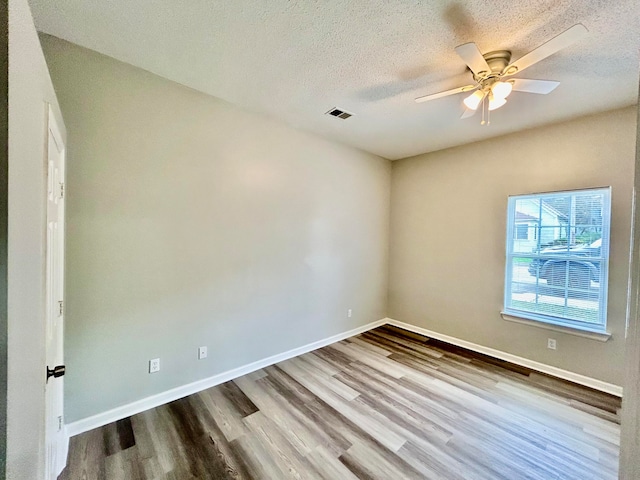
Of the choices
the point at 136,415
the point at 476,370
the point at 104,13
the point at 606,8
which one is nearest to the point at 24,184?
the point at 104,13

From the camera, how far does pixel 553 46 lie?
4.77 ft

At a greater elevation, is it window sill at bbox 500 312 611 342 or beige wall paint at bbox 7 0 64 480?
beige wall paint at bbox 7 0 64 480

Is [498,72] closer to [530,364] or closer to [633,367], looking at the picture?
[633,367]

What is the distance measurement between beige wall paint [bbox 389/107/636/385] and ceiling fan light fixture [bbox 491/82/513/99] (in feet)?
5.13

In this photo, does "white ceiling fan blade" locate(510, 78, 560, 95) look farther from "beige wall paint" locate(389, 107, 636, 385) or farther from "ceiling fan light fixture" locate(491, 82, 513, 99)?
"beige wall paint" locate(389, 107, 636, 385)

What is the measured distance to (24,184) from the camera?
67 centimetres

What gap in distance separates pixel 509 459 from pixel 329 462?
3.99ft

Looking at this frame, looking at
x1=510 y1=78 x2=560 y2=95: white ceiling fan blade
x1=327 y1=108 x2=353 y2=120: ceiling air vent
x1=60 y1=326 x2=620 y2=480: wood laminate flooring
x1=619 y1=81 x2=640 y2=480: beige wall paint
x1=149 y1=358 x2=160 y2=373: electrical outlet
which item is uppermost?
x1=327 y1=108 x2=353 y2=120: ceiling air vent

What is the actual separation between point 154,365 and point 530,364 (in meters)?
3.89

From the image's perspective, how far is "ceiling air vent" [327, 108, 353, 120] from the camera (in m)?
2.69

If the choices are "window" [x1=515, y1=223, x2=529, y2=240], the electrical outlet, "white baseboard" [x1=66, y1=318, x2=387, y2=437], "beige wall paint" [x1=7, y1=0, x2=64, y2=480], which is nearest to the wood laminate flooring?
"white baseboard" [x1=66, y1=318, x2=387, y2=437]

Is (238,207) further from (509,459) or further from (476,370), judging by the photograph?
(476,370)

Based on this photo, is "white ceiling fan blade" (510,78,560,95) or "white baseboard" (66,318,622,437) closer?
"white ceiling fan blade" (510,78,560,95)

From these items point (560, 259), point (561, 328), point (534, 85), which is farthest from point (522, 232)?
point (534, 85)
